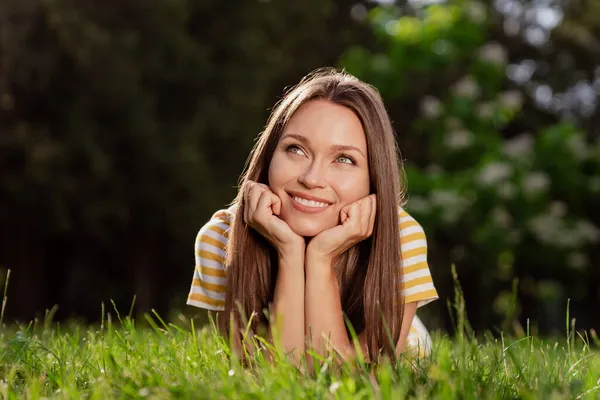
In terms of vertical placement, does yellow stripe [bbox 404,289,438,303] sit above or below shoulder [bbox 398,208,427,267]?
below

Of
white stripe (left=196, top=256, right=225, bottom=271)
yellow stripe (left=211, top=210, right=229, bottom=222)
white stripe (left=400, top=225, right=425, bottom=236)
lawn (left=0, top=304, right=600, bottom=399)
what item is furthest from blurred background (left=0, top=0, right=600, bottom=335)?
lawn (left=0, top=304, right=600, bottom=399)

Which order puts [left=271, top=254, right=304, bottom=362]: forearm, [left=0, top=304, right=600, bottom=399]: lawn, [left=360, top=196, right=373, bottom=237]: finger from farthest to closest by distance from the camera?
[left=360, top=196, right=373, bottom=237]: finger → [left=271, top=254, right=304, bottom=362]: forearm → [left=0, top=304, right=600, bottom=399]: lawn

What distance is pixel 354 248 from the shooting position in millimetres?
3498

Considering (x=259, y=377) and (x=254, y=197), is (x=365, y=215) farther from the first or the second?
(x=259, y=377)

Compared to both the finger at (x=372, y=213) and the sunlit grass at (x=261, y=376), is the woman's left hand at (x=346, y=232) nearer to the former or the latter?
the finger at (x=372, y=213)

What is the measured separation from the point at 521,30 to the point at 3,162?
Result: 15884 mm

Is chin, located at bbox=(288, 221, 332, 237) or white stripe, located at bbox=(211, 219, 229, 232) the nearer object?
chin, located at bbox=(288, 221, 332, 237)

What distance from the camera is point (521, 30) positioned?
82.3 feet

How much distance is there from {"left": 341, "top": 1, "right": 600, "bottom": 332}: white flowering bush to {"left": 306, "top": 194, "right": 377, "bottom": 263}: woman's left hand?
12.6m

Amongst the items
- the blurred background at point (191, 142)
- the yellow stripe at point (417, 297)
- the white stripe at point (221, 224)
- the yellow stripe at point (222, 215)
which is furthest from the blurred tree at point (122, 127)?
the yellow stripe at point (417, 297)

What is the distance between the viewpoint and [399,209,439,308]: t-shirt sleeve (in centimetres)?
345

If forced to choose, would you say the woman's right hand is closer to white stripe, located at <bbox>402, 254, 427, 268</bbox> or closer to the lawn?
the lawn

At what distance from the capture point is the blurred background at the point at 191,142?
16156 millimetres

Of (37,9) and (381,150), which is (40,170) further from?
(381,150)
